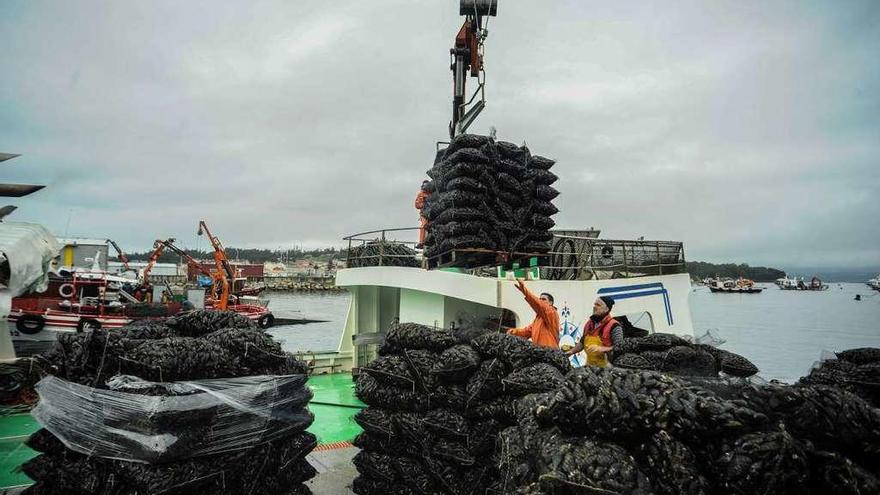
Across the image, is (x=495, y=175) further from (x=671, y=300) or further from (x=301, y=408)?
(x=301, y=408)

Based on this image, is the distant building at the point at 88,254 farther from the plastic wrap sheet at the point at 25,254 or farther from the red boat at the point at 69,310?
the plastic wrap sheet at the point at 25,254

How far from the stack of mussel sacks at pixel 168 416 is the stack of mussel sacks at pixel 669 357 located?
2.27 m

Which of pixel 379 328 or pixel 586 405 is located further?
pixel 379 328

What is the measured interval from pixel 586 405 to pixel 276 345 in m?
2.07

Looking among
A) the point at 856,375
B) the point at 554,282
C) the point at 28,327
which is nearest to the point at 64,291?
the point at 28,327

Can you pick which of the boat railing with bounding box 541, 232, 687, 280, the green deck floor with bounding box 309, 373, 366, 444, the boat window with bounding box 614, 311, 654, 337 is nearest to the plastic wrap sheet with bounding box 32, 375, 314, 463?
the green deck floor with bounding box 309, 373, 366, 444

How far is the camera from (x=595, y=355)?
390cm

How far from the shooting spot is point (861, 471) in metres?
1.61

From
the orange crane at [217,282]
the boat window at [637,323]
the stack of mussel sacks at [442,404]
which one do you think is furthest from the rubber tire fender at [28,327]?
the boat window at [637,323]

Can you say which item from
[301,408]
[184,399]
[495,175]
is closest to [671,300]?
[495,175]

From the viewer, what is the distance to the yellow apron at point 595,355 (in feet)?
12.8

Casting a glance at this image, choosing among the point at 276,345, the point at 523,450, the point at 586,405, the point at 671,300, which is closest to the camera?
the point at 586,405

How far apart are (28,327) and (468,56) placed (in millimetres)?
14456

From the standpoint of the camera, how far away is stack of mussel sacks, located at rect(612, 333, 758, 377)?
10.5 feet
